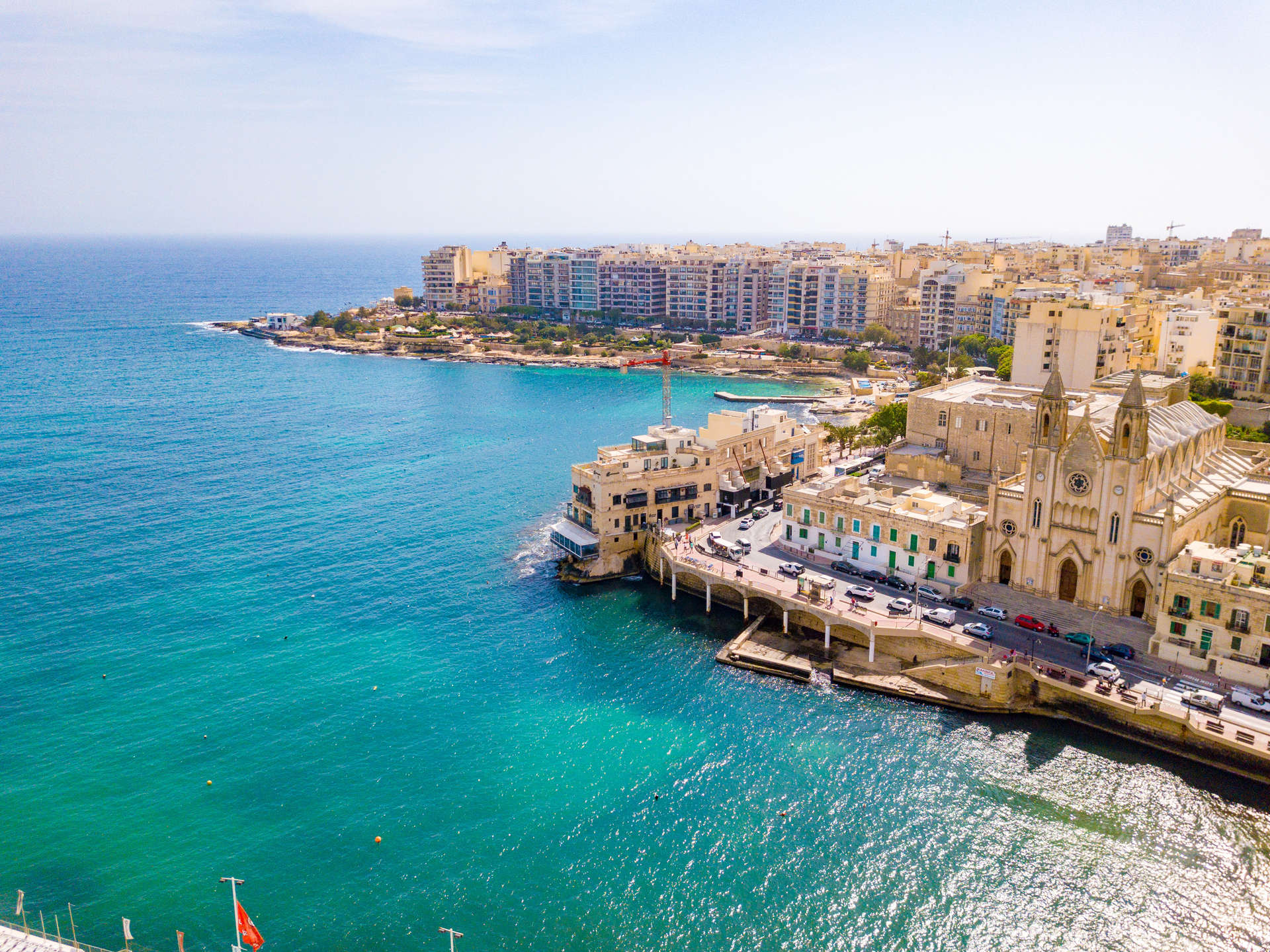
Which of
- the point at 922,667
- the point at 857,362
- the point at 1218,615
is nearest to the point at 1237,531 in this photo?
the point at 1218,615

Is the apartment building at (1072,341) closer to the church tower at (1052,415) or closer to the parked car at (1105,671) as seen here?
the church tower at (1052,415)

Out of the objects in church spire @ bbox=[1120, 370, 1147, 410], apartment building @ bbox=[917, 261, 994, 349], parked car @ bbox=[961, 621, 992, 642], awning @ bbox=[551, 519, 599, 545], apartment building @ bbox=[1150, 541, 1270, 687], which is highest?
apartment building @ bbox=[917, 261, 994, 349]

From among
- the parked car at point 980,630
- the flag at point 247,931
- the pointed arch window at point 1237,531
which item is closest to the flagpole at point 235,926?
the flag at point 247,931

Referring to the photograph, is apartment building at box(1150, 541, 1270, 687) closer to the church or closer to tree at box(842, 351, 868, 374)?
the church

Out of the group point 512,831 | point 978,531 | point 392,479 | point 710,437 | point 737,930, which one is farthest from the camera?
point 392,479

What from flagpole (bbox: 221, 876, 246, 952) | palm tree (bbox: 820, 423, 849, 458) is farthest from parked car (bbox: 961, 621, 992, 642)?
palm tree (bbox: 820, 423, 849, 458)

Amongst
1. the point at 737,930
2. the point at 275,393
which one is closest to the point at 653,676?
the point at 737,930

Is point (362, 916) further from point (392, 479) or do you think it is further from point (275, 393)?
point (275, 393)
